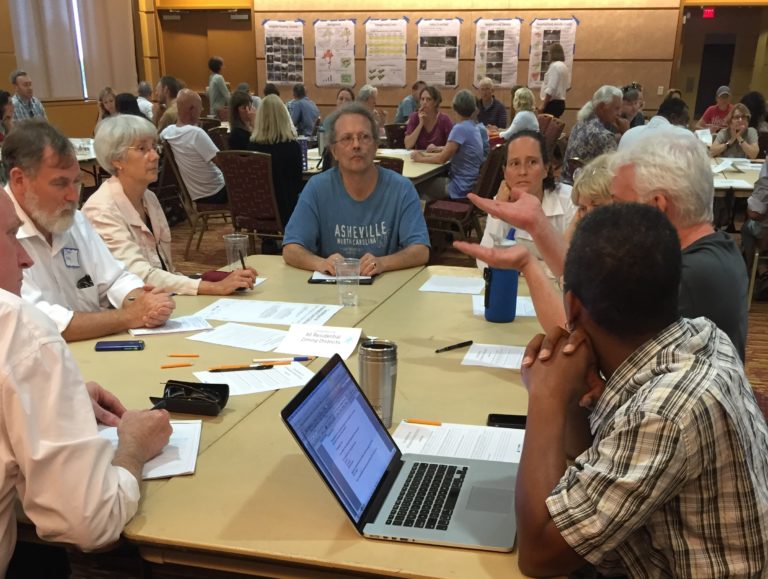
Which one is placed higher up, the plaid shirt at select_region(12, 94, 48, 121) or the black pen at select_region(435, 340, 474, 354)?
the plaid shirt at select_region(12, 94, 48, 121)

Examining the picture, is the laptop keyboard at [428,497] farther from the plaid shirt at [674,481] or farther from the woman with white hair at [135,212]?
the woman with white hair at [135,212]

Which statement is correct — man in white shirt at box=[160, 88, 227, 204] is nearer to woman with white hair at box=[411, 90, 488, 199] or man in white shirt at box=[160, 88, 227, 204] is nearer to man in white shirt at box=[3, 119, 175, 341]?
woman with white hair at box=[411, 90, 488, 199]

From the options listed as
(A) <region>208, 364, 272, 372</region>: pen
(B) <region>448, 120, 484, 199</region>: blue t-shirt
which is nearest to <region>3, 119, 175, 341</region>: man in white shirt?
(A) <region>208, 364, 272, 372</region>: pen

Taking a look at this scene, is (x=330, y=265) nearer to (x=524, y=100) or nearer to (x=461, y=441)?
(x=461, y=441)

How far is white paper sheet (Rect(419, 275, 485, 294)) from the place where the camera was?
8.63 ft

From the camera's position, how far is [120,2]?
1132 centimetres

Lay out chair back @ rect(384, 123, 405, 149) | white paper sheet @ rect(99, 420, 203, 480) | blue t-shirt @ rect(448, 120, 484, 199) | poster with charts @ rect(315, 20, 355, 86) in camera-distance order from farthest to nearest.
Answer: poster with charts @ rect(315, 20, 355, 86) → chair back @ rect(384, 123, 405, 149) → blue t-shirt @ rect(448, 120, 484, 199) → white paper sheet @ rect(99, 420, 203, 480)

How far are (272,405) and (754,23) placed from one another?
1231cm

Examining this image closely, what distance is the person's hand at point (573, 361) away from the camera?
1.15 metres

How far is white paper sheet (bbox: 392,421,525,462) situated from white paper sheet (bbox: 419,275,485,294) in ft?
3.71

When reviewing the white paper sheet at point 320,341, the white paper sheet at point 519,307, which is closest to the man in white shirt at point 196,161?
the white paper sheet at point 519,307

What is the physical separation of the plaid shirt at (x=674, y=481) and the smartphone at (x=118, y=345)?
1381mm

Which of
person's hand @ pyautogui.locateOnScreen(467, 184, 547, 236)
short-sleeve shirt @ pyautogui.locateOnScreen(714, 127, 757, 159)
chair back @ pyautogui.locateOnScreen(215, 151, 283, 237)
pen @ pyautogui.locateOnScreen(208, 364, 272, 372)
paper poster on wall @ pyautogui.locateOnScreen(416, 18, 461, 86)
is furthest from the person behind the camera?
paper poster on wall @ pyautogui.locateOnScreen(416, 18, 461, 86)

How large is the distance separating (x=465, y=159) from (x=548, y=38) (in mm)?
5264
